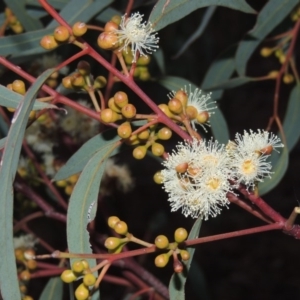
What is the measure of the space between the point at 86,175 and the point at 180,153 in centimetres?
19

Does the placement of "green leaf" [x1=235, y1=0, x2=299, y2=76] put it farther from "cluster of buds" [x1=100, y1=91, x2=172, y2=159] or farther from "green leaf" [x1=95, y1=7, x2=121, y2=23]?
"cluster of buds" [x1=100, y1=91, x2=172, y2=159]

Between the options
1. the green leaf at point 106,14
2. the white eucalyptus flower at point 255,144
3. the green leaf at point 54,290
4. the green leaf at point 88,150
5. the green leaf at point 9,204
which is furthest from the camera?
the green leaf at point 106,14

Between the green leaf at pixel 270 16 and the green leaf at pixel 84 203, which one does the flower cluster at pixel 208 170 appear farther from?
the green leaf at pixel 270 16

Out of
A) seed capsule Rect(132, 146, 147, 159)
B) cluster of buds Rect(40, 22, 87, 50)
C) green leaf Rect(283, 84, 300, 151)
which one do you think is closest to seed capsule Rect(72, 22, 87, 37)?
cluster of buds Rect(40, 22, 87, 50)

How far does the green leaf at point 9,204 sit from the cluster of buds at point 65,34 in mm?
142

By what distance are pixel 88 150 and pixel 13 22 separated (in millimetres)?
617

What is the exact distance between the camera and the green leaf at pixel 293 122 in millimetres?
2096

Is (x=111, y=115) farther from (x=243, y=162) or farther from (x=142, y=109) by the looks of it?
(x=142, y=109)

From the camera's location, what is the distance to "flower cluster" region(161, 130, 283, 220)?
1195mm

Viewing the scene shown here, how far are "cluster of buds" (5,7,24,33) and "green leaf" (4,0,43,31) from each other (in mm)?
35

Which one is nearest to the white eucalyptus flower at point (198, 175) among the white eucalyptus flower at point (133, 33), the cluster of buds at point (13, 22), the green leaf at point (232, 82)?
the white eucalyptus flower at point (133, 33)

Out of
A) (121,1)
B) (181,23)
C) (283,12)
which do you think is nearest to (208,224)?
(181,23)

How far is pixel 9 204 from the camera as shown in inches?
40.9

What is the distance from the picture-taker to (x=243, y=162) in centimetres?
124
